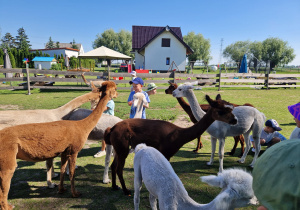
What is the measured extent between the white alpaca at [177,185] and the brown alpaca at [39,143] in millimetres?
1197

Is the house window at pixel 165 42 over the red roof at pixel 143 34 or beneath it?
beneath

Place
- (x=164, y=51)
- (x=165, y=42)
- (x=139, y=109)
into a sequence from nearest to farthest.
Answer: (x=139, y=109), (x=165, y=42), (x=164, y=51)

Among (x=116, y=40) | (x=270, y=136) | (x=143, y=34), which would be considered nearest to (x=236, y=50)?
(x=116, y=40)

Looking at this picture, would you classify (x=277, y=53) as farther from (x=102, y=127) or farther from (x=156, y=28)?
(x=102, y=127)

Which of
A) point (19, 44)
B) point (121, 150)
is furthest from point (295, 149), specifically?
point (19, 44)

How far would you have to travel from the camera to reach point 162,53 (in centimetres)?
3581

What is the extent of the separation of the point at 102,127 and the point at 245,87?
19025mm

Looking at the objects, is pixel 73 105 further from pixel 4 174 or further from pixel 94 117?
pixel 4 174

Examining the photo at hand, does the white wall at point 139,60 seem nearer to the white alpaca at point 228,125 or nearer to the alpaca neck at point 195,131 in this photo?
the white alpaca at point 228,125

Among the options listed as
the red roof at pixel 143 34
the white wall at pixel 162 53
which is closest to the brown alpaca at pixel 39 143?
the white wall at pixel 162 53

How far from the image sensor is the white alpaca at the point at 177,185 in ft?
6.03

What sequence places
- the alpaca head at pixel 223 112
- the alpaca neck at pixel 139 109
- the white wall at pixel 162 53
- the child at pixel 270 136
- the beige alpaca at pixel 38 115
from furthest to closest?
1. the white wall at pixel 162 53
2. the child at pixel 270 136
3. the alpaca neck at pixel 139 109
4. the beige alpaca at pixel 38 115
5. the alpaca head at pixel 223 112

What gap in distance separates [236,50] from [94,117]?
10627cm

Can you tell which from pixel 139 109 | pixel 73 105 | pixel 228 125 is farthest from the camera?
pixel 139 109
